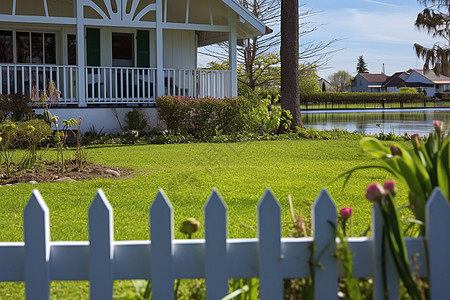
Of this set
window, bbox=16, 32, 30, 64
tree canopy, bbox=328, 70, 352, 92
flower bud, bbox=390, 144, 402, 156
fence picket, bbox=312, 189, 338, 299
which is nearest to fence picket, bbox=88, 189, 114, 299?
fence picket, bbox=312, 189, 338, 299

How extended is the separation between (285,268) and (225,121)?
13738 mm

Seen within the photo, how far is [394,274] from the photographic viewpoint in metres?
2.48

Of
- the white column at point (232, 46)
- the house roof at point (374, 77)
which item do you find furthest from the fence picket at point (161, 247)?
the house roof at point (374, 77)

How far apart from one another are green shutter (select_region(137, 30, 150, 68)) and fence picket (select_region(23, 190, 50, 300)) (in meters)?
16.3

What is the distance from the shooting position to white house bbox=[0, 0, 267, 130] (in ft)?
53.5

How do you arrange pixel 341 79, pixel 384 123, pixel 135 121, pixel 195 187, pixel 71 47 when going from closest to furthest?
1. pixel 195 187
2. pixel 135 121
3. pixel 71 47
4. pixel 384 123
5. pixel 341 79

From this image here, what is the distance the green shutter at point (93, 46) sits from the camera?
17.8m

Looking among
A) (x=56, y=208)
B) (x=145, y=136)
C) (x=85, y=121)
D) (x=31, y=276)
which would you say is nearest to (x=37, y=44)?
(x=85, y=121)

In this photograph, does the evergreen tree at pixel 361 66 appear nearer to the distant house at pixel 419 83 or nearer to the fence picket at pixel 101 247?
the distant house at pixel 419 83

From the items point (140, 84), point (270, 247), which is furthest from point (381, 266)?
point (140, 84)

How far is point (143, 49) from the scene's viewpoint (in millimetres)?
18406

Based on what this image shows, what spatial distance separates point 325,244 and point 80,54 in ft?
47.7

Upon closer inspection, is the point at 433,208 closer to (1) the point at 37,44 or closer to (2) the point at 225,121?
(2) the point at 225,121

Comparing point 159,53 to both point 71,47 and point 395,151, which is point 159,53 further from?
point 395,151
